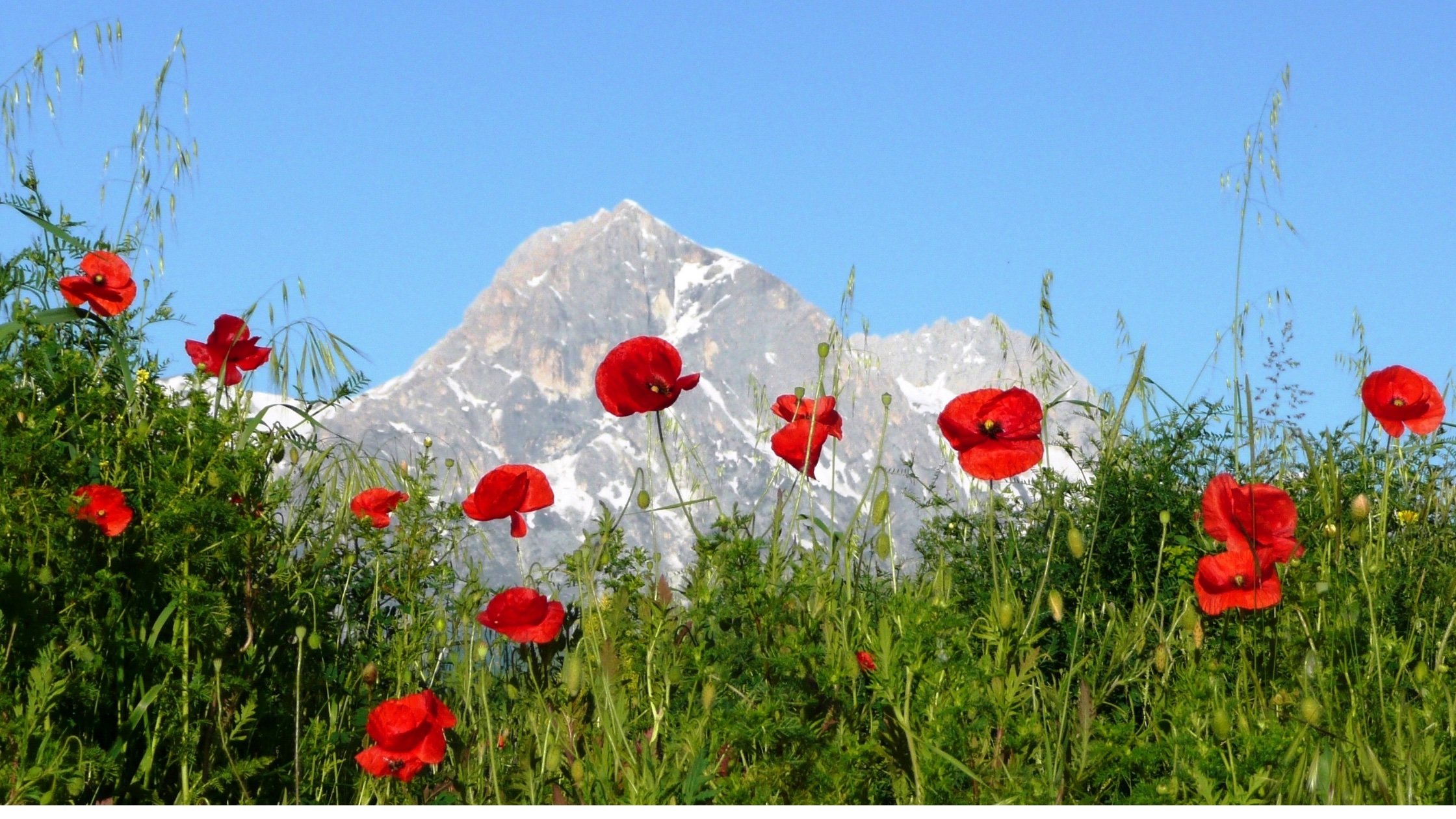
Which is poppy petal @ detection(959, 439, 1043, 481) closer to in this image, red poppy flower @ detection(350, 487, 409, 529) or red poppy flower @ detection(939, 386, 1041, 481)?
red poppy flower @ detection(939, 386, 1041, 481)

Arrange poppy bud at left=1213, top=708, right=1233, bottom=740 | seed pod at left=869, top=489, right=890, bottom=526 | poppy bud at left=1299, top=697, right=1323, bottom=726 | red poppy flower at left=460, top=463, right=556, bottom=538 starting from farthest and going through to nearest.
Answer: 1. red poppy flower at left=460, top=463, right=556, bottom=538
2. seed pod at left=869, top=489, right=890, bottom=526
3. poppy bud at left=1299, top=697, right=1323, bottom=726
4. poppy bud at left=1213, top=708, right=1233, bottom=740

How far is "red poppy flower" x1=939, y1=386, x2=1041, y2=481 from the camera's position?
1989 mm

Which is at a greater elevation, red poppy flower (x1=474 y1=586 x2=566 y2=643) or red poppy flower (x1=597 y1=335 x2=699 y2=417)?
red poppy flower (x1=597 y1=335 x2=699 y2=417)

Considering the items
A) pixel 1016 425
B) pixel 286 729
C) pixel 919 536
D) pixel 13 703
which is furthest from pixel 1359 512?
pixel 13 703

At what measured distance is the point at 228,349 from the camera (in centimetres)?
240

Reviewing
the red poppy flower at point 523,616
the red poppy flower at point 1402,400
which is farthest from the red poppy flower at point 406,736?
the red poppy flower at point 1402,400

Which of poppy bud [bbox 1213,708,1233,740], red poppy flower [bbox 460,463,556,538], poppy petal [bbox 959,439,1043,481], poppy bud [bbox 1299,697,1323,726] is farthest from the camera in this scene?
red poppy flower [bbox 460,463,556,538]

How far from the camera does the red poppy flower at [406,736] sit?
1813 mm

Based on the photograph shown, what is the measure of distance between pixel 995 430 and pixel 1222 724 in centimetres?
69

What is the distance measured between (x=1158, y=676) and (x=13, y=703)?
194 centimetres

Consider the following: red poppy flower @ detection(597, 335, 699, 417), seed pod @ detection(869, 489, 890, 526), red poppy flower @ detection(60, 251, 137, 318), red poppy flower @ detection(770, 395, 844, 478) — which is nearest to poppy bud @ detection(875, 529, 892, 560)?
seed pod @ detection(869, 489, 890, 526)

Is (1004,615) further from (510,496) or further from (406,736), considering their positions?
(510,496)

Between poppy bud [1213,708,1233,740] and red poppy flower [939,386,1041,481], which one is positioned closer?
poppy bud [1213,708,1233,740]

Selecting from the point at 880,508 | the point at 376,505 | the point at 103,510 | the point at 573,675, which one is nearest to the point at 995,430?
the point at 880,508
